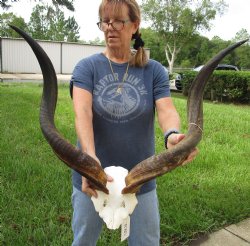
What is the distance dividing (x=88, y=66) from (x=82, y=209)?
89 centimetres

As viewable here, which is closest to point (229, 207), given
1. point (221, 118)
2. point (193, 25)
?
point (221, 118)

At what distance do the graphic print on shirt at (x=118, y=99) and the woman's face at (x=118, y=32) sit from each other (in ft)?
0.63

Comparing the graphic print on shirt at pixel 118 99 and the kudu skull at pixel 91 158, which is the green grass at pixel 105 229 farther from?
the kudu skull at pixel 91 158

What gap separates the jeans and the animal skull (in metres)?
0.43

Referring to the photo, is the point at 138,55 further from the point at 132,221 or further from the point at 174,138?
the point at 132,221

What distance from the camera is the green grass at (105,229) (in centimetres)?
378

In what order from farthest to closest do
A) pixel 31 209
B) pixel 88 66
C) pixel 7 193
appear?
pixel 7 193
pixel 31 209
pixel 88 66

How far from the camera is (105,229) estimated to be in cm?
382

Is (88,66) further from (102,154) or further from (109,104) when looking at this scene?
(102,154)

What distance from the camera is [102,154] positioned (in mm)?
2490

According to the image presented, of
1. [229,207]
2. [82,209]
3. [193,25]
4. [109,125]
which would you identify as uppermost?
[193,25]

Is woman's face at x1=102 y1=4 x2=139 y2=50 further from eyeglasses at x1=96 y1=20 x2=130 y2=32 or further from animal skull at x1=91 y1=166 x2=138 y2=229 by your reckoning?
animal skull at x1=91 y1=166 x2=138 y2=229

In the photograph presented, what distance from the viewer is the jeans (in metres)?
2.47

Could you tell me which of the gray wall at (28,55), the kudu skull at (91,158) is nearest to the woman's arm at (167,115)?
the kudu skull at (91,158)
